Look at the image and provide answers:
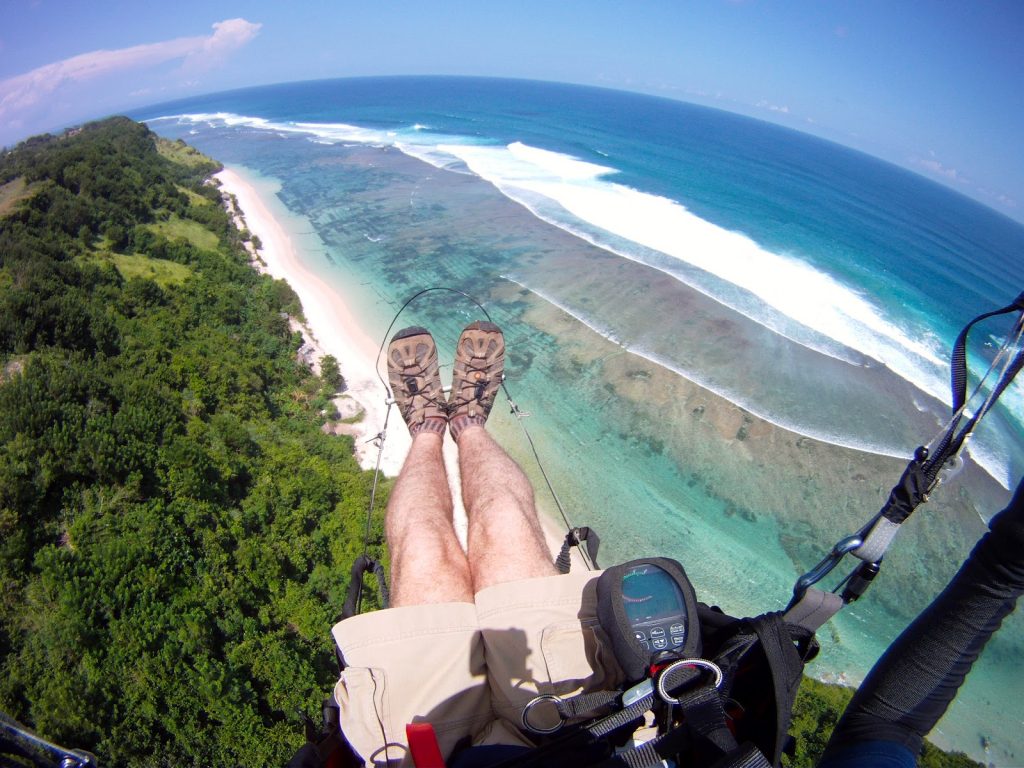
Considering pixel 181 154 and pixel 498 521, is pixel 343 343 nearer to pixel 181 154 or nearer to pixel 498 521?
pixel 498 521

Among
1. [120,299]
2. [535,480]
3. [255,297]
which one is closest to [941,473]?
[535,480]

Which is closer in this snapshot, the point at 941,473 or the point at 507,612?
the point at 941,473

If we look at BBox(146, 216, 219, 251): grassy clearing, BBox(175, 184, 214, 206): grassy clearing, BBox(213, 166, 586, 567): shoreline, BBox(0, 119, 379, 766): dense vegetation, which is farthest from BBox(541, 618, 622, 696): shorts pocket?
BBox(175, 184, 214, 206): grassy clearing

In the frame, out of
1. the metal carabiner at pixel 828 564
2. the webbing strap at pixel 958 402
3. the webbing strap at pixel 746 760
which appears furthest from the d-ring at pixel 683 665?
the webbing strap at pixel 958 402

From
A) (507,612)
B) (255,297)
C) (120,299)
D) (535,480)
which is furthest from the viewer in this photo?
(255,297)

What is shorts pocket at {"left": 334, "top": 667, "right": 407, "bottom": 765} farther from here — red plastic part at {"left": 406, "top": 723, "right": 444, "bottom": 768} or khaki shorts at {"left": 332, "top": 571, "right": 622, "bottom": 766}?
red plastic part at {"left": 406, "top": 723, "right": 444, "bottom": 768}

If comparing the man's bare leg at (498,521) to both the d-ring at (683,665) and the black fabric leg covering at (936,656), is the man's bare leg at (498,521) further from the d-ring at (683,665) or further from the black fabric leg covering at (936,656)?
the black fabric leg covering at (936,656)

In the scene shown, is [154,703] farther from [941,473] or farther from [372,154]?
[372,154]
